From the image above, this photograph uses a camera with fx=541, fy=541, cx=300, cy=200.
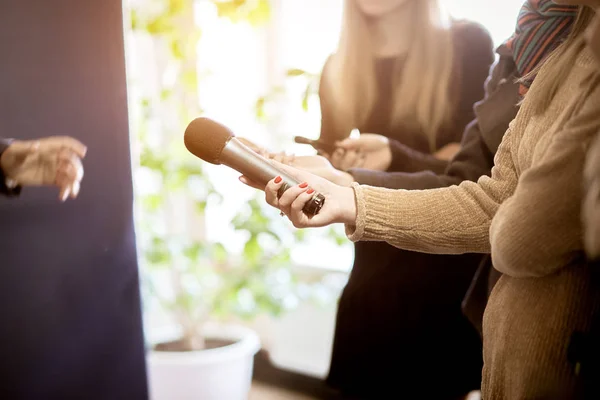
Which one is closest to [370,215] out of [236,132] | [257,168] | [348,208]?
[348,208]

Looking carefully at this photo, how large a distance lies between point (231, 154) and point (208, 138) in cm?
5

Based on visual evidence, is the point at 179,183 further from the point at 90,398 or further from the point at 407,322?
the point at 407,322

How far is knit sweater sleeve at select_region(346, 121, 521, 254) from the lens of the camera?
0.66 m

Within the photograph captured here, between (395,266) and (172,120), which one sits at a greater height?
(172,120)

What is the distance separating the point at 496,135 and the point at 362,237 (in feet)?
1.14

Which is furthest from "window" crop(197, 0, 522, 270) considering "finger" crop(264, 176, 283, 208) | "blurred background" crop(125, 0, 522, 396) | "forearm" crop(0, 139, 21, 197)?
"finger" crop(264, 176, 283, 208)

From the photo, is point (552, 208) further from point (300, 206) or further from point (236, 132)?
point (236, 132)

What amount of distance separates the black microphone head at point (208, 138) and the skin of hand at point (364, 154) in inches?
18.6

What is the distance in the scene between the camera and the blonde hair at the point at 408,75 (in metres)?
1.22

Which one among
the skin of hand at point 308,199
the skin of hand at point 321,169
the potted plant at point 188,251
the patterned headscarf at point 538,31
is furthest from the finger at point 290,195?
the potted plant at point 188,251

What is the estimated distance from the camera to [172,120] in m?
1.63

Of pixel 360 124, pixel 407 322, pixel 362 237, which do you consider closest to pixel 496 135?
pixel 362 237

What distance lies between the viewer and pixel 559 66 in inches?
22.5

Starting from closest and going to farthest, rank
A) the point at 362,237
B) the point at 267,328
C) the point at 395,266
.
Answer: the point at 362,237, the point at 395,266, the point at 267,328
